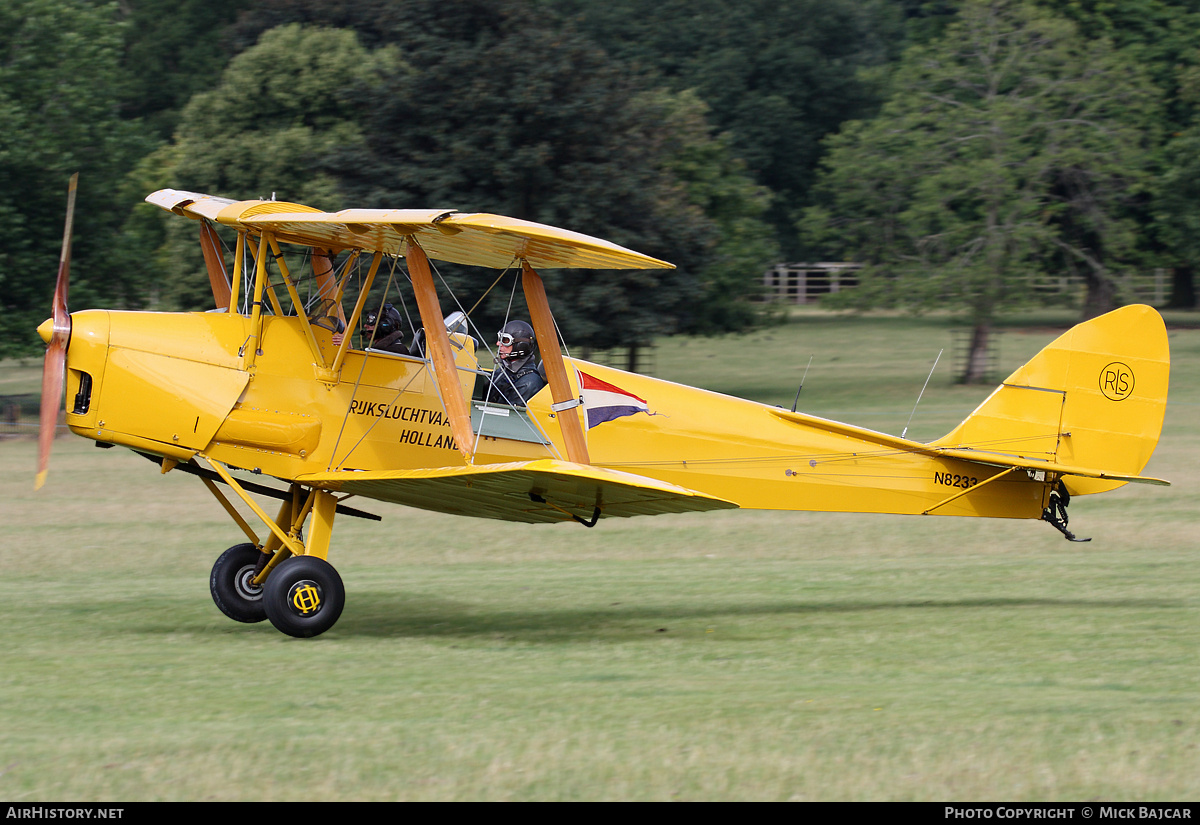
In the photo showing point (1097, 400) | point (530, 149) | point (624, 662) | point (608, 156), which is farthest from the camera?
point (608, 156)

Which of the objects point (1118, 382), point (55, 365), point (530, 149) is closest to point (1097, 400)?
point (1118, 382)

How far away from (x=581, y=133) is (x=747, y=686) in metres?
20.5

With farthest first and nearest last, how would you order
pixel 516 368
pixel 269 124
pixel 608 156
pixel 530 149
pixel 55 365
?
1. pixel 269 124
2. pixel 608 156
3. pixel 530 149
4. pixel 516 368
5. pixel 55 365

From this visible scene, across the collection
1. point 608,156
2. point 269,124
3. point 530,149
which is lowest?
point 530,149

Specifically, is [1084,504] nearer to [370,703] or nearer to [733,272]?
[370,703]

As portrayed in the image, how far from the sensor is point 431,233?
818 cm

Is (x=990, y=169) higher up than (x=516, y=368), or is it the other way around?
(x=990, y=169)

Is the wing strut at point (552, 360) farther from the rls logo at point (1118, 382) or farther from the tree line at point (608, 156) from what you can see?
the tree line at point (608, 156)

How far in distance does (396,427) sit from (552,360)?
4.26ft

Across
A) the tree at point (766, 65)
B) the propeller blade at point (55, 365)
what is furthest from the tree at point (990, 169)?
the propeller blade at point (55, 365)

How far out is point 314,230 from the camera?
28.5ft

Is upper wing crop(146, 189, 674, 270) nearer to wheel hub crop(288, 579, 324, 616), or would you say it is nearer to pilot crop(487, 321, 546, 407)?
pilot crop(487, 321, 546, 407)

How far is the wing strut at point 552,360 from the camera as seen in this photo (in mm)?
8430

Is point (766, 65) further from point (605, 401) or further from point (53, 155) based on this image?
point (605, 401)
